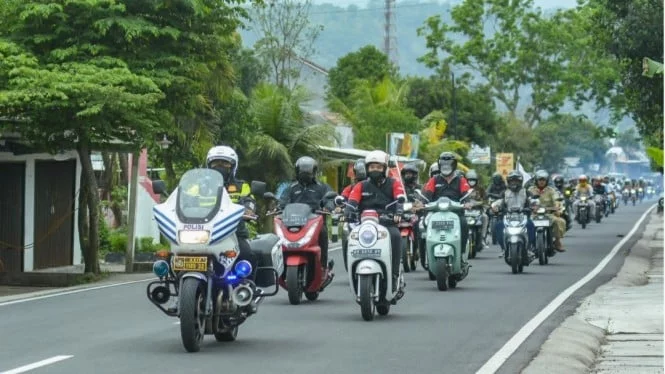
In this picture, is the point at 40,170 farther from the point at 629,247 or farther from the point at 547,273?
the point at 629,247

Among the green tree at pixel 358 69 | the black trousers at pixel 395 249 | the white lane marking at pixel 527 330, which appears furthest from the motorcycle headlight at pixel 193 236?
the green tree at pixel 358 69

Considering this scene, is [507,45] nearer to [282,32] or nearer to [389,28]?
[389,28]

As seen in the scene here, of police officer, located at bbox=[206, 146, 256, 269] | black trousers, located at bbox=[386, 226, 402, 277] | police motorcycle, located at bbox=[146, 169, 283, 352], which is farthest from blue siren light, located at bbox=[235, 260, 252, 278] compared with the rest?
black trousers, located at bbox=[386, 226, 402, 277]

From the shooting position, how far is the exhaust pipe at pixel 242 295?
44.6 feet

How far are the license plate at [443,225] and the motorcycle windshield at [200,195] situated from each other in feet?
27.4

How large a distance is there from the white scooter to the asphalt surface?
0.27 meters

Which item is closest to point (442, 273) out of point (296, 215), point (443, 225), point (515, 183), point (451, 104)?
point (443, 225)

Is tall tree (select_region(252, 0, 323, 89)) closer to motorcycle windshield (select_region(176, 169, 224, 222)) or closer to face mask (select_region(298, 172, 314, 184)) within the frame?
face mask (select_region(298, 172, 314, 184))

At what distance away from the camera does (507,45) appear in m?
83.9

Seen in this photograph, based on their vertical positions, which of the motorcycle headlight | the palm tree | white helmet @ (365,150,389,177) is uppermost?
the palm tree

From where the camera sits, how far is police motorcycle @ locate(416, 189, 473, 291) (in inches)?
843

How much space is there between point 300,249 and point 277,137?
2558 centimetres

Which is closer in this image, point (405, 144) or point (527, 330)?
point (527, 330)

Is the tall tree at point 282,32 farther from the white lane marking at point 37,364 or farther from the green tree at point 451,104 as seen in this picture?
the white lane marking at point 37,364
